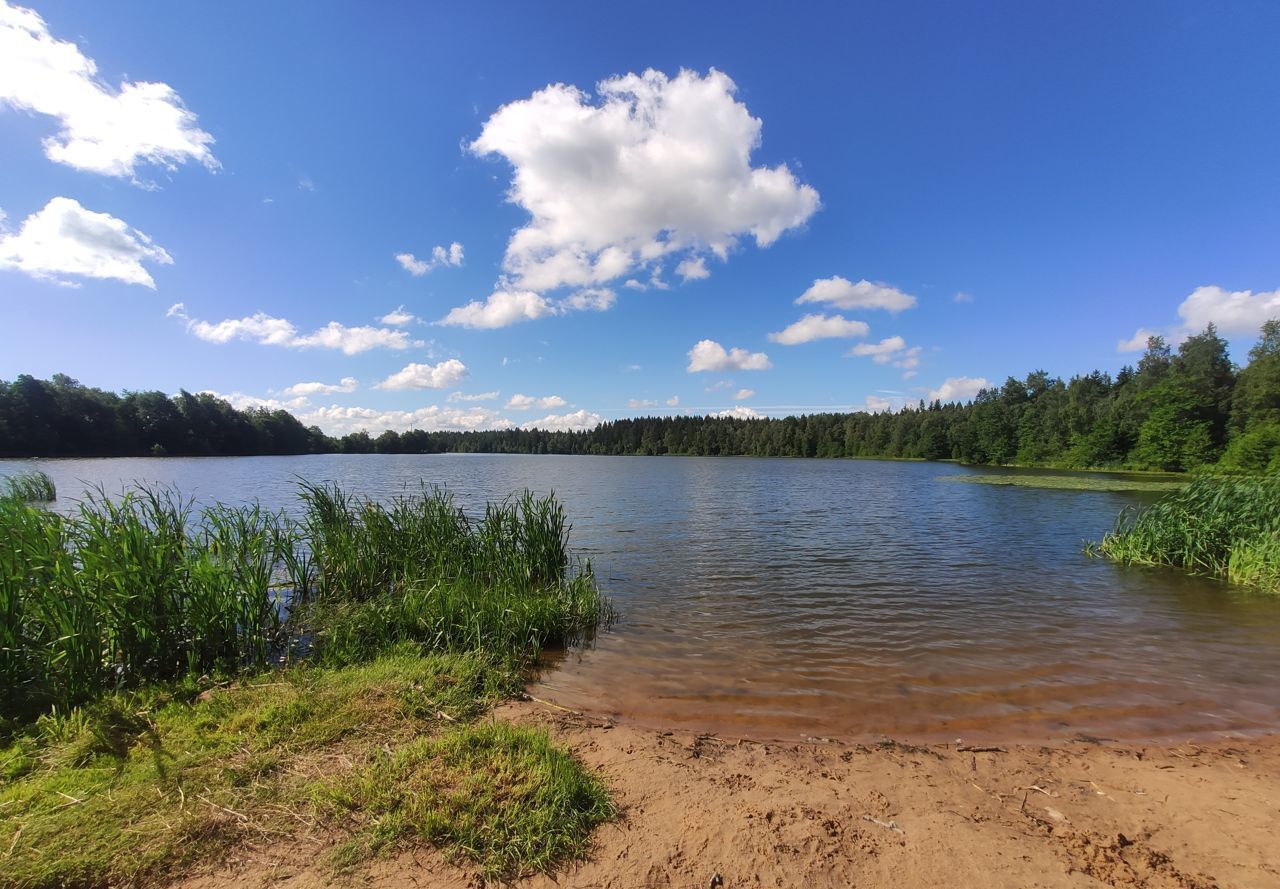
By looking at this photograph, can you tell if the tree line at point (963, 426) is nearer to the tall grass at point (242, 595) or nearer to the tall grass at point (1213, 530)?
the tall grass at point (1213, 530)

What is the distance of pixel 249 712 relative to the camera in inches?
199

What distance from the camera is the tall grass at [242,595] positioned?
5598 mm

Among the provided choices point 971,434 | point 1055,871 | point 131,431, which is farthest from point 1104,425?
point 131,431

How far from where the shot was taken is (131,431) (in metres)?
94.9

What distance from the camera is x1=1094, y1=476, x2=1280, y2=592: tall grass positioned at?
13.5 m

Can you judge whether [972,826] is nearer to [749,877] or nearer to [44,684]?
[749,877]

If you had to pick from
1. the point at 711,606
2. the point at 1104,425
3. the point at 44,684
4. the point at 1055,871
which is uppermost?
the point at 1104,425

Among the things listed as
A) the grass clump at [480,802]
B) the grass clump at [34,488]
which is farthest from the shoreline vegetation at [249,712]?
the grass clump at [34,488]

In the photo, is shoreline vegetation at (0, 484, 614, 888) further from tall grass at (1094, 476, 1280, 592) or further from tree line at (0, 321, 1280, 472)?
tree line at (0, 321, 1280, 472)

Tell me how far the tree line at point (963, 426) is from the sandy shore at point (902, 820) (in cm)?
3510

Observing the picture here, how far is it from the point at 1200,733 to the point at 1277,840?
2.93 metres

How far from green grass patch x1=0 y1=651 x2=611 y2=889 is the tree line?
40.0 metres

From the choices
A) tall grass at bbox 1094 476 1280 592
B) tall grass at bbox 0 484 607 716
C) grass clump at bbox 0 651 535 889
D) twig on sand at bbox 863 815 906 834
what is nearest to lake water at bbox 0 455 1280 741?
tall grass at bbox 1094 476 1280 592

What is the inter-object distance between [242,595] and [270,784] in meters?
4.18
